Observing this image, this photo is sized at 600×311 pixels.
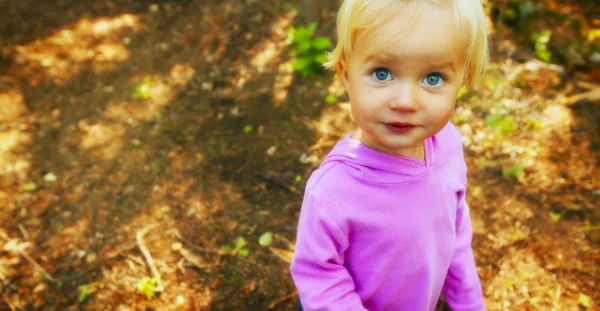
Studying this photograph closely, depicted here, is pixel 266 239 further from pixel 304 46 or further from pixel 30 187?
pixel 30 187

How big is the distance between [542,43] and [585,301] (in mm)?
2664

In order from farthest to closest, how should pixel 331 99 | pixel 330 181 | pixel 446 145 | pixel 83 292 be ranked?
1. pixel 331 99
2. pixel 83 292
3. pixel 446 145
4. pixel 330 181

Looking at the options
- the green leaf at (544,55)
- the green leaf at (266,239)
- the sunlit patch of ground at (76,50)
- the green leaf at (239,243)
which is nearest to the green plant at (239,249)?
the green leaf at (239,243)

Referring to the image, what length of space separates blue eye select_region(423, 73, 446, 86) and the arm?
0.63 meters

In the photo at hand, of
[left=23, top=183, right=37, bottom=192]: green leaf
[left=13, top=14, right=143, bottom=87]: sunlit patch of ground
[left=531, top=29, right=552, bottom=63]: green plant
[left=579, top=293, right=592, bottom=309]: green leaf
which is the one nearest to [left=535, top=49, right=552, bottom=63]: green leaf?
[left=531, top=29, right=552, bottom=63]: green plant

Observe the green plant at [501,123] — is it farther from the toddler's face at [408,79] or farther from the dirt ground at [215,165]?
the toddler's face at [408,79]

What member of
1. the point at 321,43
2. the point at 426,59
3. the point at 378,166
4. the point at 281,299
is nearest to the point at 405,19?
the point at 426,59

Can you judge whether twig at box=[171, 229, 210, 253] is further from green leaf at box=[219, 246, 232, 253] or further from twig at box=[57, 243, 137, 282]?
twig at box=[57, 243, 137, 282]

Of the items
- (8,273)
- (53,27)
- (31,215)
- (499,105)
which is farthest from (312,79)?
(53,27)

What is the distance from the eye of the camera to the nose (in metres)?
1.23

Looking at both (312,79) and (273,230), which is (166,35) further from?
(273,230)

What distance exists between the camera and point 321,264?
1.42 meters

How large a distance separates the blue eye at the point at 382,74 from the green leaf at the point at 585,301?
7.14 ft

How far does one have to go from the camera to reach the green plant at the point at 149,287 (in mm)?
2860
